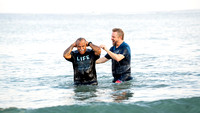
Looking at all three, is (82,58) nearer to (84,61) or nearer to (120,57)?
(84,61)

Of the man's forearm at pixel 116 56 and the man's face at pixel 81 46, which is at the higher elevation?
the man's face at pixel 81 46

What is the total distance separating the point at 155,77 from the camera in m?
14.0

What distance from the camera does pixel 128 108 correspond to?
9.05m

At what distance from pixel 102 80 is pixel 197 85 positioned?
3.25 metres

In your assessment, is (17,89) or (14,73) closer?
(17,89)

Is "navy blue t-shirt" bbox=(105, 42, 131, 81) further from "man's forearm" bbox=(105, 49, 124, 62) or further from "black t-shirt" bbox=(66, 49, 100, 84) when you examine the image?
"black t-shirt" bbox=(66, 49, 100, 84)

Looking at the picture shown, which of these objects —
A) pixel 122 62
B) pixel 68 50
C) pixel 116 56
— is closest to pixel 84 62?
pixel 68 50

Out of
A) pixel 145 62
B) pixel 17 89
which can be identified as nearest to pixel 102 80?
pixel 17 89

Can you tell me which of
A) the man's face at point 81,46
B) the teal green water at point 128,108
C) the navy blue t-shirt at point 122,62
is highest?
the man's face at point 81,46

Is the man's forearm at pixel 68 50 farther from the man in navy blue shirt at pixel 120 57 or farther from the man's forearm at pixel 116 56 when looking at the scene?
the man in navy blue shirt at pixel 120 57

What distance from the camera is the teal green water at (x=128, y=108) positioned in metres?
8.92

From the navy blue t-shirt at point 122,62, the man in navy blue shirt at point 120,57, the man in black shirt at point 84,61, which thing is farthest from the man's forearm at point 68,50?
the navy blue t-shirt at point 122,62

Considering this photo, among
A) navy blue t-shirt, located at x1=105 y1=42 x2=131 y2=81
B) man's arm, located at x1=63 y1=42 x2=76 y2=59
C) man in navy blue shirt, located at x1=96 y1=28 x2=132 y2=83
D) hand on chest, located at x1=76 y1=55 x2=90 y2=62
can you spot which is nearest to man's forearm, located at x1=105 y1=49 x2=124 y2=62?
man in navy blue shirt, located at x1=96 y1=28 x2=132 y2=83

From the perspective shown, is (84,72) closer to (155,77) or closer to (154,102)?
(154,102)
